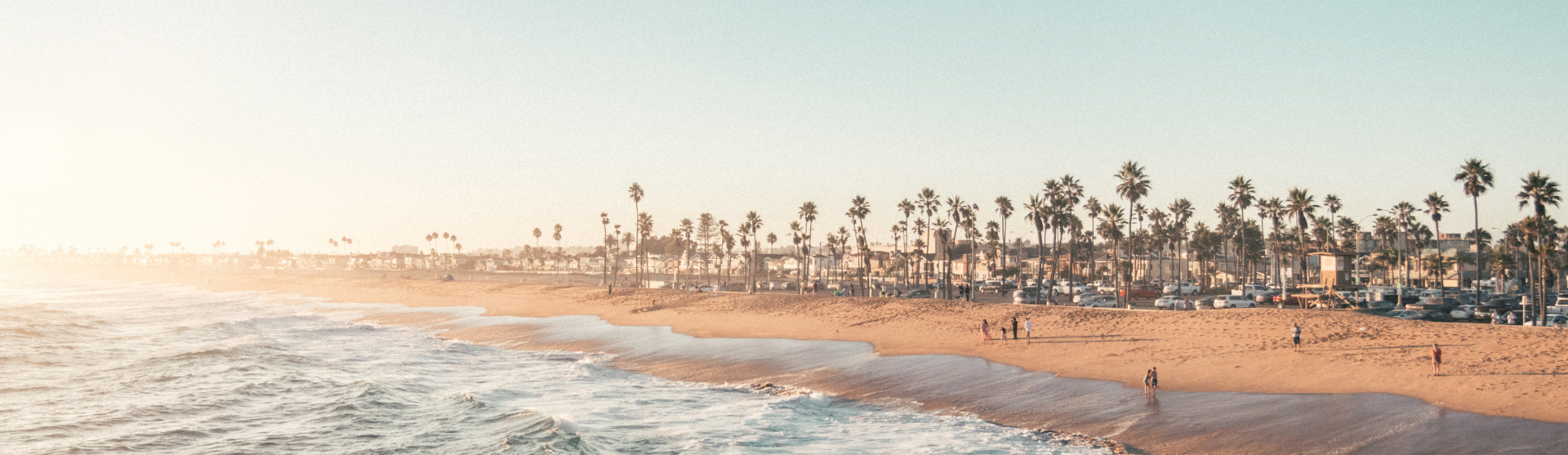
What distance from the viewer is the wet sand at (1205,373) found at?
65.1 ft

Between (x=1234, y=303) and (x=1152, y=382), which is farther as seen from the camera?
(x=1234, y=303)

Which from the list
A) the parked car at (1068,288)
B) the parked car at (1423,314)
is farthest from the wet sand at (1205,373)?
the parked car at (1068,288)

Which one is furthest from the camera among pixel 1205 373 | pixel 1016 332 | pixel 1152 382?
pixel 1016 332

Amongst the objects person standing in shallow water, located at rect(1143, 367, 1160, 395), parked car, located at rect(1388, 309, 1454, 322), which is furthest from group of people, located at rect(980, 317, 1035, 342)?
parked car, located at rect(1388, 309, 1454, 322)

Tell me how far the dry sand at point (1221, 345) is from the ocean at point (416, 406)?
22.3 ft

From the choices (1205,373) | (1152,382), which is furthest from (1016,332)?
(1152,382)

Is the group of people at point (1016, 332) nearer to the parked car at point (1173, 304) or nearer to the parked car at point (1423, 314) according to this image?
the parked car at point (1173, 304)

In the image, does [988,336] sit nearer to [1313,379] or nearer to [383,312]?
[1313,379]

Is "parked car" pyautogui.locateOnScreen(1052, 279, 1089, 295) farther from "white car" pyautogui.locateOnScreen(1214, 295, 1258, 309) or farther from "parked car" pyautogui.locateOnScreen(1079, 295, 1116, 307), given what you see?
"white car" pyautogui.locateOnScreen(1214, 295, 1258, 309)

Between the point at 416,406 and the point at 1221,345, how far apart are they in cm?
3040

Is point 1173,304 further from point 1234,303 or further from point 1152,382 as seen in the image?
point 1152,382

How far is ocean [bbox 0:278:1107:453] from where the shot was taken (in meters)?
21.3

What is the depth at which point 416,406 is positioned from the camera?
1074 inches

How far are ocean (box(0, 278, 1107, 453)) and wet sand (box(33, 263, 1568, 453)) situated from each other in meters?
2.42
